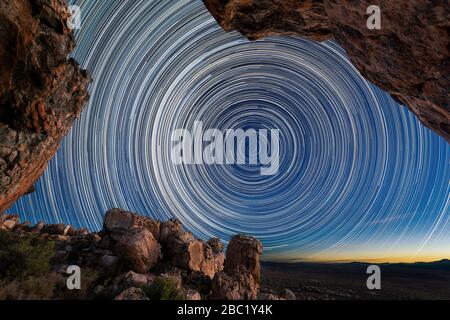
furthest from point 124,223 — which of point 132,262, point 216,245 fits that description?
point 216,245

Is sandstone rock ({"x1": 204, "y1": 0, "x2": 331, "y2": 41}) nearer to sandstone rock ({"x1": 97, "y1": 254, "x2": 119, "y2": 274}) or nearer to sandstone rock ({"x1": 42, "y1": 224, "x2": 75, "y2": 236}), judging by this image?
sandstone rock ({"x1": 97, "y1": 254, "x2": 119, "y2": 274})

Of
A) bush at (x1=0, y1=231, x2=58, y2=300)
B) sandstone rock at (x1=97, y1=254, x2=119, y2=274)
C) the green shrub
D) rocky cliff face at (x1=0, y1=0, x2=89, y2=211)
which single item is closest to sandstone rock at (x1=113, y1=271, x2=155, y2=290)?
sandstone rock at (x1=97, y1=254, x2=119, y2=274)

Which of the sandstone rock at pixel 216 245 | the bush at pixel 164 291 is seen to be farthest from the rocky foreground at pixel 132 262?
the sandstone rock at pixel 216 245

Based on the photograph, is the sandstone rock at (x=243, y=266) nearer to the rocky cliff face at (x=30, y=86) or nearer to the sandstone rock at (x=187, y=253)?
the sandstone rock at (x=187, y=253)

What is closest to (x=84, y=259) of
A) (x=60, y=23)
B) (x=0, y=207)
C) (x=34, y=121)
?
(x=0, y=207)

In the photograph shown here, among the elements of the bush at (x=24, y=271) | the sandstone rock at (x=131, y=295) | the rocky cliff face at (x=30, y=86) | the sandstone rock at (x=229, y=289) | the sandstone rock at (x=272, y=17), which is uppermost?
the sandstone rock at (x=272, y=17)
